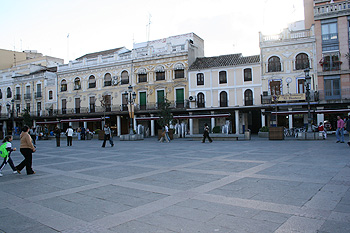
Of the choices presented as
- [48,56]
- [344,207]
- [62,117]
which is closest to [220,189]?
[344,207]

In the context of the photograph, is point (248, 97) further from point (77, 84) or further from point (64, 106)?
point (64, 106)

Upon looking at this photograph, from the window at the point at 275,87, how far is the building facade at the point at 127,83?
10.0m

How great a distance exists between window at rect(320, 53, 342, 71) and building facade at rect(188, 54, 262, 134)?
6.47 metres

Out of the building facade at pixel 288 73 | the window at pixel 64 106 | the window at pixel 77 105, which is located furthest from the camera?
the window at pixel 64 106

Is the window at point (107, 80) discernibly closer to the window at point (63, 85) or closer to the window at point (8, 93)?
the window at point (63, 85)

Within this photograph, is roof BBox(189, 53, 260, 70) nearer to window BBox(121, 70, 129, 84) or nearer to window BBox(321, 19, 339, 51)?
window BBox(321, 19, 339, 51)

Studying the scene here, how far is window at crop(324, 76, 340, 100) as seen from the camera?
28578 millimetres

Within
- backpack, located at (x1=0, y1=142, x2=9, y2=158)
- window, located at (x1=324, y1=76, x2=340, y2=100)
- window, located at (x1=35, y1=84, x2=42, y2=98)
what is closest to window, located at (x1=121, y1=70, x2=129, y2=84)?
window, located at (x1=35, y1=84, x2=42, y2=98)

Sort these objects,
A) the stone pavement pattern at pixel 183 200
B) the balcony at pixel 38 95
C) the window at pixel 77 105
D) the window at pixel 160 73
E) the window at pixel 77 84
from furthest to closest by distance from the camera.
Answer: the balcony at pixel 38 95, the window at pixel 77 84, the window at pixel 77 105, the window at pixel 160 73, the stone pavement pattern at pixel 183 200

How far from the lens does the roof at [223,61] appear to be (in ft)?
107

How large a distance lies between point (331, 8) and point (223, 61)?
12.2 m

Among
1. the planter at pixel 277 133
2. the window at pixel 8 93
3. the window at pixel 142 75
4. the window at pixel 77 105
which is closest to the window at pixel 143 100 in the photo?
the window at pixel 142 75

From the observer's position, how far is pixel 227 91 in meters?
33.2

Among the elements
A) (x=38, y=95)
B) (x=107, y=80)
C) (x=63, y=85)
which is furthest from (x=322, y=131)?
(x=38, y=95)
